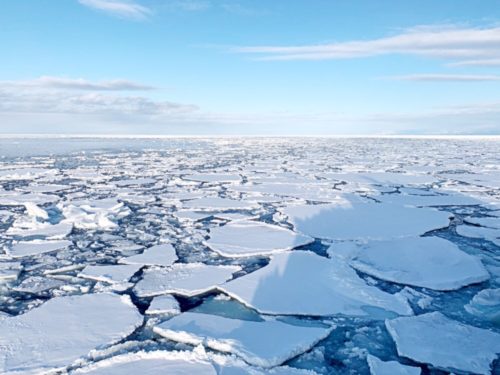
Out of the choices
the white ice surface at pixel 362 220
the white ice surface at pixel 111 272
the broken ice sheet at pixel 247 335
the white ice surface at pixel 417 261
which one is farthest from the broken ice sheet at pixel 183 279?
the white ice surface at pixel 362 220

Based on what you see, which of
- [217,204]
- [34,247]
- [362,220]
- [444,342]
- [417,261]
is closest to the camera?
[444,342]

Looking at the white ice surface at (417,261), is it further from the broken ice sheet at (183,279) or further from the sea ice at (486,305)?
the broken ice sheet at (183,279)

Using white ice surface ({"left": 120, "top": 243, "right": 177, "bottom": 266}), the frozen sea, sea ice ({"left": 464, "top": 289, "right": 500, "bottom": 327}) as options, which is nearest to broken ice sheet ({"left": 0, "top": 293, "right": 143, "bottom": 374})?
the frozen sea

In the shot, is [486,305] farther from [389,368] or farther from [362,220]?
[362,220]

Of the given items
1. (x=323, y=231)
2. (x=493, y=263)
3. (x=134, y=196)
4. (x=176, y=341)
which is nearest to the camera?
(x=176, y=341)

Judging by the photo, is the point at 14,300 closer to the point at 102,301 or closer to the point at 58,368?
the point at 102,301

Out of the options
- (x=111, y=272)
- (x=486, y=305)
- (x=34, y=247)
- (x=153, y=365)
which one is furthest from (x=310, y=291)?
(x=34, y=247)

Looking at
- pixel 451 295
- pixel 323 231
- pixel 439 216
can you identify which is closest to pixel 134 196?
pixel 323 231
